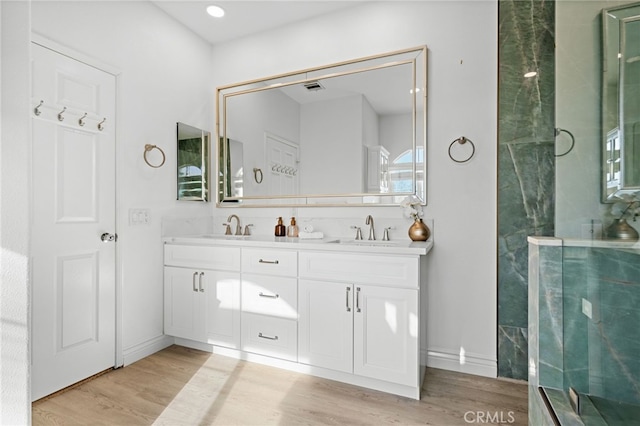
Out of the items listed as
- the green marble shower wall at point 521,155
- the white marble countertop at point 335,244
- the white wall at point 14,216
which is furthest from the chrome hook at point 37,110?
the green marble shower wall at point 521,155

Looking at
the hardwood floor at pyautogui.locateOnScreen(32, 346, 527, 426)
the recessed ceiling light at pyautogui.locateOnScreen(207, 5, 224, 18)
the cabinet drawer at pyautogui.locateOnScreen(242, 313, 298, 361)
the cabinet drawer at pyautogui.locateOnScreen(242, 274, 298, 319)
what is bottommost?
the hardwood floor at pyautogui.locateOnScreen(32, 346, 527, 426)

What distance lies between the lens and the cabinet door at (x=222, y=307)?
94.2 inches

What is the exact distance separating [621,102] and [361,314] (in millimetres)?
1592

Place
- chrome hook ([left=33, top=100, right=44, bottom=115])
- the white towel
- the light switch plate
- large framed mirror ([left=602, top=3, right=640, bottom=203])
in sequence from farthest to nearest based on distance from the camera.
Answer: the white towel < chrome hook ([left=33, top=100, right=44, bottom=115]) < the light switch plate < large framed mirror ([left=602, top=3, right=640, bottom=203])

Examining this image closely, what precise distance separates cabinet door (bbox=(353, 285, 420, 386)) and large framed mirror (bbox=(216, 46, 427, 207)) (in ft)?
2.55

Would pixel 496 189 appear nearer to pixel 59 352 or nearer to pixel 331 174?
pixel 331 174

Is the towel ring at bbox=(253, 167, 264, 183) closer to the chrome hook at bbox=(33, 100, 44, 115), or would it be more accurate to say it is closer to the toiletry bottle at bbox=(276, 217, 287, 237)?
the toiletry bottle at bbox=(276, 217, 287, 237)

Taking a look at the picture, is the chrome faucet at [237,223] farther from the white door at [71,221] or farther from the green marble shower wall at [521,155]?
the green marble shower wall at [521,155]

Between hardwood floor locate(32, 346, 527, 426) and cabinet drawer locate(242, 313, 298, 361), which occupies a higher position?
cabinet drawer locate(242, 313, 298, 361)

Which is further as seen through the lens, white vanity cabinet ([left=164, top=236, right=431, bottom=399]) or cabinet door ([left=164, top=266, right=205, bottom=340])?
cabinet door ([left=164, top=266, right=205, bottom=340])

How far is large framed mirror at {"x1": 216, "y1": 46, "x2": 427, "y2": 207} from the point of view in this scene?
240cm

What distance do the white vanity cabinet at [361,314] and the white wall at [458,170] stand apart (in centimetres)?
53

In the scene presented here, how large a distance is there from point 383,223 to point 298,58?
1.58 metres

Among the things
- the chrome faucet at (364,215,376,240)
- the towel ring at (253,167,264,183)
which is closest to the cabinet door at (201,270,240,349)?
the towel ring at (253,167,264,183)
